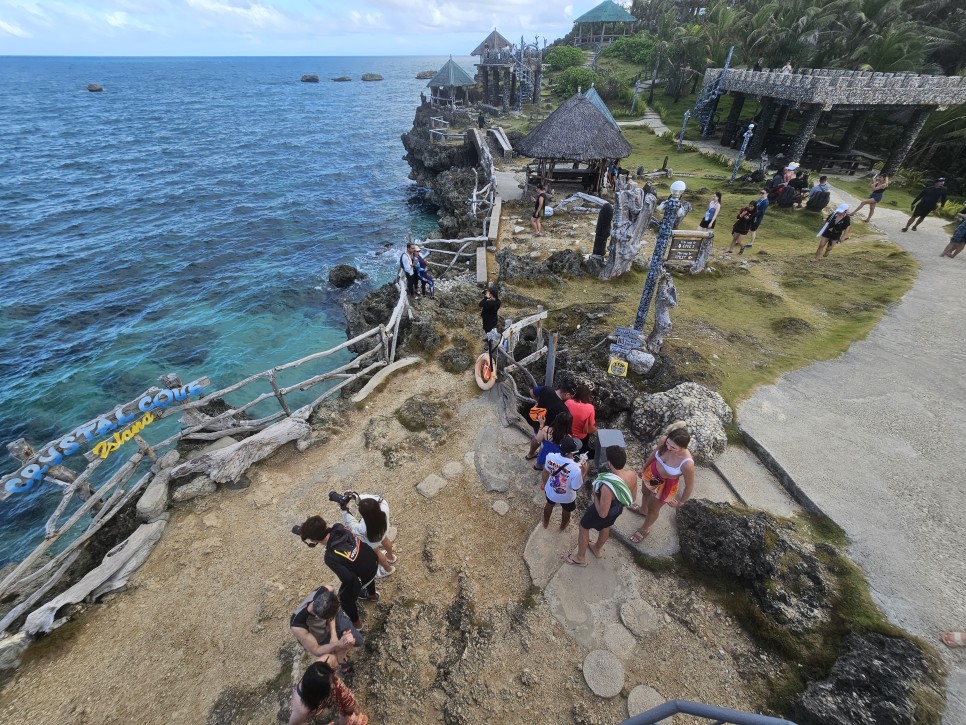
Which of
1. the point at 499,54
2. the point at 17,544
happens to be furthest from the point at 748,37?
the point at 17,544

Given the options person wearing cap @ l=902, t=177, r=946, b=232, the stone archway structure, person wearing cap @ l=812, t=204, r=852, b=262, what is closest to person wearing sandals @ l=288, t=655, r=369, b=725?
person wearing cap @ l=812, t=204, r=852, b=262

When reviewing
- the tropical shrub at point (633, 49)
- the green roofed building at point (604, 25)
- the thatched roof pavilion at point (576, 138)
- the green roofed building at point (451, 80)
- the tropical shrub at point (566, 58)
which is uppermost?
the green roofed building at point (604, 25)

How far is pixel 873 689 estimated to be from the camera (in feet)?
14.5

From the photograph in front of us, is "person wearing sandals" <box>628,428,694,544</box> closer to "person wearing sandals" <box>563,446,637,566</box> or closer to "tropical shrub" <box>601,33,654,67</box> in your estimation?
"person wearing sandals" <box>563,446,637,566</box>

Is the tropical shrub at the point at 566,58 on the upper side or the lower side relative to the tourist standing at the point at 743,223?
upper

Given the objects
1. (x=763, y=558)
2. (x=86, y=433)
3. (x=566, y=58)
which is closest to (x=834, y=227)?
(x=763, y=558)

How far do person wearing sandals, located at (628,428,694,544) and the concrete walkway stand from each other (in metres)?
2.43

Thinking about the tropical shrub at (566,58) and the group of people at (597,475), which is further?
the tropical shrub at (566,58)

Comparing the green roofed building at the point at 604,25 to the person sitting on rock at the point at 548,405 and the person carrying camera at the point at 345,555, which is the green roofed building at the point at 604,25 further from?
the person carrying camera at the point at 345,555

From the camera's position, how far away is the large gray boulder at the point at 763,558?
5.32 meters

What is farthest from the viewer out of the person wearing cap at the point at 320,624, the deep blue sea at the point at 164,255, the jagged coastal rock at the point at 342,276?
the jagged coastal rock at the point at 342,276

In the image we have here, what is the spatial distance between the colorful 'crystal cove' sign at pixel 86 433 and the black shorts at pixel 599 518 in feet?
23.3

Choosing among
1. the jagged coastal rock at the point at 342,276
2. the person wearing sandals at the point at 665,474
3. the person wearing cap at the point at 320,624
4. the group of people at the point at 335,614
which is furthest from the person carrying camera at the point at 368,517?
the jagged coastal rock at the point at 342,276

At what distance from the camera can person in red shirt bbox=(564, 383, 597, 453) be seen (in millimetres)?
6695
